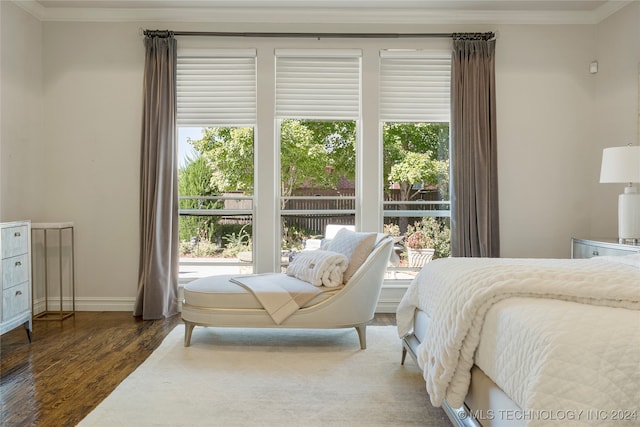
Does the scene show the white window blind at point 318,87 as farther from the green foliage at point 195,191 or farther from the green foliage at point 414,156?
the green foliage at point 195,191

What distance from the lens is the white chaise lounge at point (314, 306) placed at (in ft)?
10.3

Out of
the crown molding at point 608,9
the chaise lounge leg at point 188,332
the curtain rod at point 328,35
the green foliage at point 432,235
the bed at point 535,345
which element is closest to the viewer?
the bed at point 535,345

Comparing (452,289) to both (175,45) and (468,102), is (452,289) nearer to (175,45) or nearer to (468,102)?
(468,102)

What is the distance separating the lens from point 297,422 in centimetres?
214

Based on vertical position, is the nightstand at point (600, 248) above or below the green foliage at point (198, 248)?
above

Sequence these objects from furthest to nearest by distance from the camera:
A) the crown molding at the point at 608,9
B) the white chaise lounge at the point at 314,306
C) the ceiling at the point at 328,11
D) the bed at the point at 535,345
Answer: the ceiling at the point at 328,11, the crown molding at the point at 608,9, the white chaise lounge at the point at 314,306, the bed at the point at 535,345

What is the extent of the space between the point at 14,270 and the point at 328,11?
3.36 metres

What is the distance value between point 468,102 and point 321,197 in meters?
1.63

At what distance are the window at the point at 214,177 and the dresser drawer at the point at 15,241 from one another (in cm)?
134

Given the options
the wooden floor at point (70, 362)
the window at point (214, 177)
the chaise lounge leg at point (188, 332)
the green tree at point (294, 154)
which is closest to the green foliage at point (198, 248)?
the window at point (214, 177)

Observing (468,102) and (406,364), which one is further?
(468,102)

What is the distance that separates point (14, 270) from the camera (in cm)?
330

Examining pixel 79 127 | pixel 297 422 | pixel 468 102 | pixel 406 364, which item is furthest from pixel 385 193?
pixel 79 127

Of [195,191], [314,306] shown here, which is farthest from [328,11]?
[314,306]
